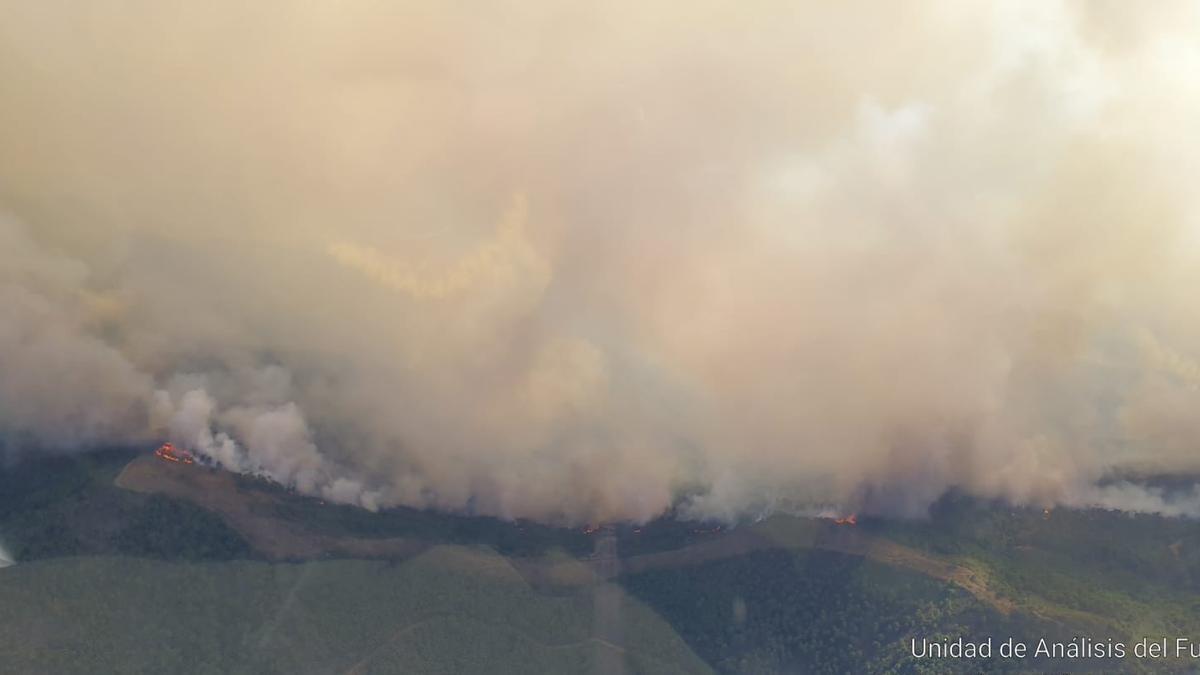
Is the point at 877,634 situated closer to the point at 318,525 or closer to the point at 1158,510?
the point at 1158,510

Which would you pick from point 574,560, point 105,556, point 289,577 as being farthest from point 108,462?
point 574,560

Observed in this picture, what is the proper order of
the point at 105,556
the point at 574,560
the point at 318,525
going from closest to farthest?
1. the point at 105,556
2. the point at 318,525
3. the point at 574,560

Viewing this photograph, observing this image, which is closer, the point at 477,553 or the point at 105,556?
the point at 105,556

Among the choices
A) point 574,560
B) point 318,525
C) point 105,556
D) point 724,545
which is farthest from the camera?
point 724,545

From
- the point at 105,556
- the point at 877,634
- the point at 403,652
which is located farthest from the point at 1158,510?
the point at 105,556

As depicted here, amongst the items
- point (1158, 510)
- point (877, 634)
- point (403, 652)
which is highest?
point (1158, 510)

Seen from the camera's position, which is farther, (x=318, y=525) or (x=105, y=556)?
(x=318, y=525)

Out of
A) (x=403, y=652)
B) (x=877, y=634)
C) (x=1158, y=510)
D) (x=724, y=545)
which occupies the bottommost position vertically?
(x=403, y=652)

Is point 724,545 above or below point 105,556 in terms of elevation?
above

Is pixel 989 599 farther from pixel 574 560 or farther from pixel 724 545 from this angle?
pixel 574 560
